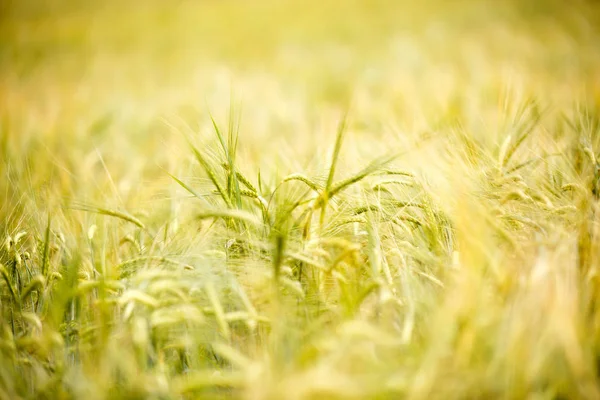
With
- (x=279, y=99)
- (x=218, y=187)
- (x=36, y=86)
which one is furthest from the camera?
(x=36, y=86)

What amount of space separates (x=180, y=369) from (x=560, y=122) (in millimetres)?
1676

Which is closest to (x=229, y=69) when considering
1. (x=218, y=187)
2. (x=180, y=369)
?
(x=218, y=187)

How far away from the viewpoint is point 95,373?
0.76 meters

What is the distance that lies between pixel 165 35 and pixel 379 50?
9.91ft

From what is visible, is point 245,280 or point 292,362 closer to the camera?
point 292,362

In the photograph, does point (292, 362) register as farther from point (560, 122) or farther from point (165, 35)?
point (165, 35)

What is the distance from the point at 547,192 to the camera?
105cm

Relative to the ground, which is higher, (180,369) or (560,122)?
(560,122)

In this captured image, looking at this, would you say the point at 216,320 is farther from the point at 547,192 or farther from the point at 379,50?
the point at 379,50

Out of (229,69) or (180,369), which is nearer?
(180,369)

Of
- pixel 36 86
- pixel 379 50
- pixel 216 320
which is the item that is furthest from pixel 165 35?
pixel 216 320

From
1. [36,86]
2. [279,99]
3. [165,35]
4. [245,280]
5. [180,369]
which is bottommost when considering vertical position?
[180,369]

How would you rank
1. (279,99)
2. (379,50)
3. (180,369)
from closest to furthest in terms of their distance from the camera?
(180,369) < (279,99) < (379,50)

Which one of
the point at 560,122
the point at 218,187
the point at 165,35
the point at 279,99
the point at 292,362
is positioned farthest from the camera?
the point at 165,35
